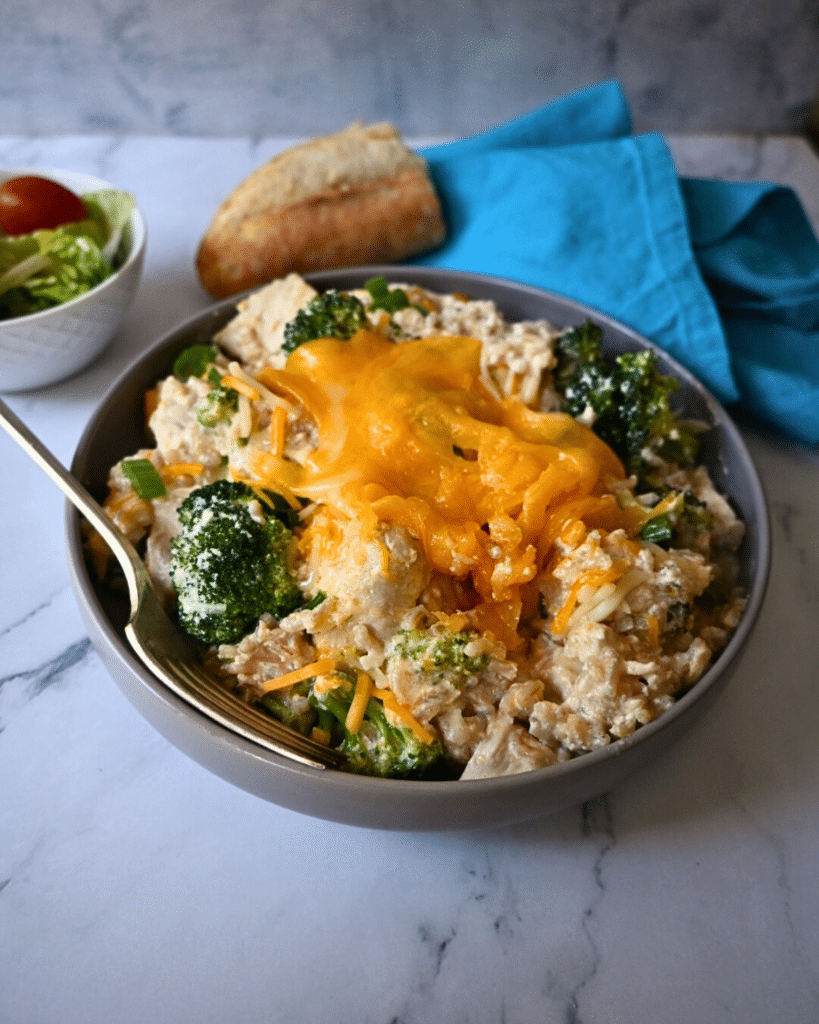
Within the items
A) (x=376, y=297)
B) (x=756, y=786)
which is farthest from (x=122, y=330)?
(x=756, y=786)

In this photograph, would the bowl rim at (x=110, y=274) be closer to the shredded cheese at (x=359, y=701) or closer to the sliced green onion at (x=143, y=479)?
the sliced green onion at (x=143, y=479)

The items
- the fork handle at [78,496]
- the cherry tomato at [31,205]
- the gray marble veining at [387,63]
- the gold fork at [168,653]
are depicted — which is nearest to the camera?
the gold fork at [168,653]

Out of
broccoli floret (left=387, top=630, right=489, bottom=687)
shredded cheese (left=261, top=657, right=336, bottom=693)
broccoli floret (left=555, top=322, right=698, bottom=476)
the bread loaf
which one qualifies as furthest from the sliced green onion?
broccoli floret (left=555, top=322, right=698, bottom=476)

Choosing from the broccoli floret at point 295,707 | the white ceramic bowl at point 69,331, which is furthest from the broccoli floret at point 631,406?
the white ceramic bowl at point 69,331

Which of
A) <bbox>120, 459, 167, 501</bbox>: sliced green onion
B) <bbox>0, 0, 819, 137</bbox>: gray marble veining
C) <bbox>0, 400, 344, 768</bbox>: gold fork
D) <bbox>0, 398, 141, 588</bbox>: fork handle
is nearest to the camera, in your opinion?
<bbox>0, 400, 344, 768</bbox>: gold fork

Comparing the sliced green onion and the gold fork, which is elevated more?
the sliced green onion

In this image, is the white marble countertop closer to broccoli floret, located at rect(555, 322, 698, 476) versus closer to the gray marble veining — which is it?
broccoli floret, located at rect(555, 322, 698, 476)
